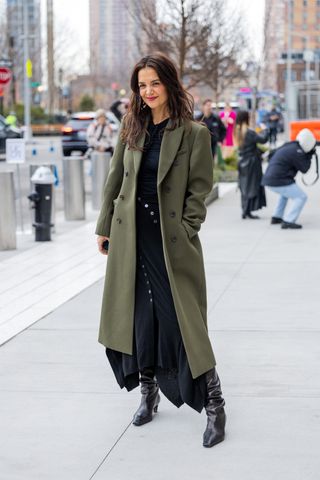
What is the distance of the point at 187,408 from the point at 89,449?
2.80 ft

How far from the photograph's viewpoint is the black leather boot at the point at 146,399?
549 centimetres

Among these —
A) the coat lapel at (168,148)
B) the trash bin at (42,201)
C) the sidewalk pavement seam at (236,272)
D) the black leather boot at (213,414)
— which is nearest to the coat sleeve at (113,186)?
the coat lapel at (168,148)

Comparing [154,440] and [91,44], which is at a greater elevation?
[91,44]

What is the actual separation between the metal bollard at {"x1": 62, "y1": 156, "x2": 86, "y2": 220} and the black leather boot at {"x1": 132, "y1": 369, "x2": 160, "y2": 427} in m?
10.6

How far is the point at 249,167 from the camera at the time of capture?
15.6 m

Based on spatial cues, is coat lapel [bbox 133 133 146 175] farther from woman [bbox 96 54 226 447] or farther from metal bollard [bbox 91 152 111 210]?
metal bollard [bbox 91 152 111 210]

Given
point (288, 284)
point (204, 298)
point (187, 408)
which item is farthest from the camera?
point (288, 284)

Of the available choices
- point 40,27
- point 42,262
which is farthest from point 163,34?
point 40,27

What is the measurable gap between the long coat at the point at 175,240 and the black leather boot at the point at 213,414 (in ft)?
0.39

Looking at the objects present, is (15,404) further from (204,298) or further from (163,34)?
(163,34)

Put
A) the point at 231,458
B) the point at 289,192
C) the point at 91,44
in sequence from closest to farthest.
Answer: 1. the point at 231,458
2. the point at 289,192
3. the point at 91,44

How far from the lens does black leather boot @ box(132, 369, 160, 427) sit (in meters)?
5.49

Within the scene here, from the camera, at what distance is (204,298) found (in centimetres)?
537

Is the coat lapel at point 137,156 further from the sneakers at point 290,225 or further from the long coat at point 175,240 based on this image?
the sneakers at point 290,225
